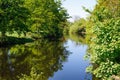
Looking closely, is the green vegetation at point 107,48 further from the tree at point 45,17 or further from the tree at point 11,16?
the tree at point 45,17

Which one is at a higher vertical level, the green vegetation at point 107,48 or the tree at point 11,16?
the tree at point 11,16

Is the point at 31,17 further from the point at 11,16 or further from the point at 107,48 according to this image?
the point at 107,48

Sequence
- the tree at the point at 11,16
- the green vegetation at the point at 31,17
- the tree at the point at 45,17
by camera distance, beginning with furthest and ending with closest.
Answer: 1. the tree at the point at 45,17
2. the green vegetation at the point at 31,17
3. the tree at the point at 11,16

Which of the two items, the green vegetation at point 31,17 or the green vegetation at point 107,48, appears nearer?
the green vegetation at point 107,48

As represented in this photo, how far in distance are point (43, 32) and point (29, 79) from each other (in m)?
71.4

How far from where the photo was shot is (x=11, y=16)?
60.0 m

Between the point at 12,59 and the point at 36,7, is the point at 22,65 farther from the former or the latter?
the point at 36,7

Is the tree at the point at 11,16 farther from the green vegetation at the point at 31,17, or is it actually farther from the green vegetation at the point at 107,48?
the green vegetation at the point at 107,48

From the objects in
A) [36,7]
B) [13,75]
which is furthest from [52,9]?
[13,75]

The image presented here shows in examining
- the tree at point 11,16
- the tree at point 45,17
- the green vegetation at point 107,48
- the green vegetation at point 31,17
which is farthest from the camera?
the tree at point 45,17

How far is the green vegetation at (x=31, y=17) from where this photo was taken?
195 ft

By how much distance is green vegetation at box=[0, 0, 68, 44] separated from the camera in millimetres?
59312

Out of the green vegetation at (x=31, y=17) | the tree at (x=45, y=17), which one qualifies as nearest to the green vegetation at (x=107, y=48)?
the green vegetation at (x=31, y=17)

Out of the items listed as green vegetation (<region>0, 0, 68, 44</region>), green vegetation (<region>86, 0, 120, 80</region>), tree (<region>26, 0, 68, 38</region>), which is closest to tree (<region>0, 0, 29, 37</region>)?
green vegetation (<region>0, 0, 68, 44</region>)
